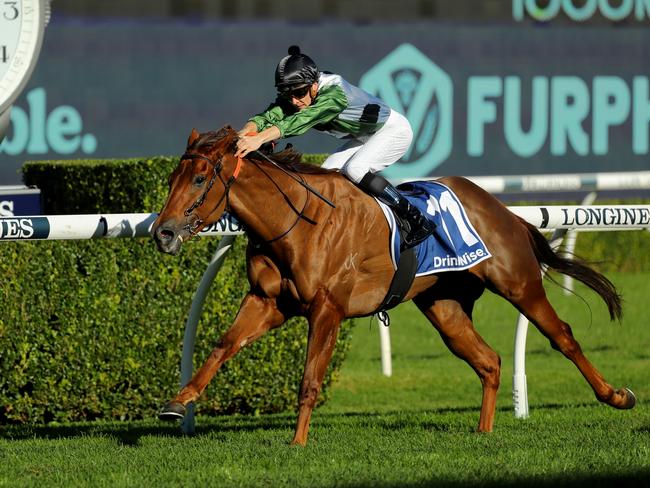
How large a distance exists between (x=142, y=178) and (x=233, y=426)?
144 centimetres

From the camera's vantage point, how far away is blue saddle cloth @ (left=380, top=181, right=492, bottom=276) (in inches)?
243

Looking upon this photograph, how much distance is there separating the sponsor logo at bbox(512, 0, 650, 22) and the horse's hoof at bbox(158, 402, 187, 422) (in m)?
8.13

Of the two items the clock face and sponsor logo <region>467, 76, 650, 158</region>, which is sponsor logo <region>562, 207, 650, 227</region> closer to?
the clock face

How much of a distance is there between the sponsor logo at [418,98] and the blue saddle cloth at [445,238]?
5.70m

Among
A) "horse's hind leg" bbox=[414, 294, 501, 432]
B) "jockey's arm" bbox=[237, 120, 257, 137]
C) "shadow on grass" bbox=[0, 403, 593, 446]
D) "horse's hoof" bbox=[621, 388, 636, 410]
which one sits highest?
"jockey's arm" bbox=[237, 120, 257, 137]

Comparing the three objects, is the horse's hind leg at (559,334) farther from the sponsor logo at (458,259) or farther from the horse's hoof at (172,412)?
the horse's hoof at (172,412)

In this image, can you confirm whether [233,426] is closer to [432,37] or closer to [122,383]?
[122,383]

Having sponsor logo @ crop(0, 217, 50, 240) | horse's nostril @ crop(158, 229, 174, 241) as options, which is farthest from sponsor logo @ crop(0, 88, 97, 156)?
horse's nostril @ crop(158, 229, 174, 241)

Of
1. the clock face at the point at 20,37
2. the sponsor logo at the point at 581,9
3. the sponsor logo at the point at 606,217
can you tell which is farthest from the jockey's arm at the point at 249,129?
the sponsor logo at the point at 581,9

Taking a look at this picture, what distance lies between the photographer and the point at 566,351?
6.43 meters

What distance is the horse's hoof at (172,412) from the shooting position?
5.33m

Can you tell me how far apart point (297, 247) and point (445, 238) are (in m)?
0.79

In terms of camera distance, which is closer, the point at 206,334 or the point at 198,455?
the point at 198,455

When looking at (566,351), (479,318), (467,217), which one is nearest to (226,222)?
(467,217)
